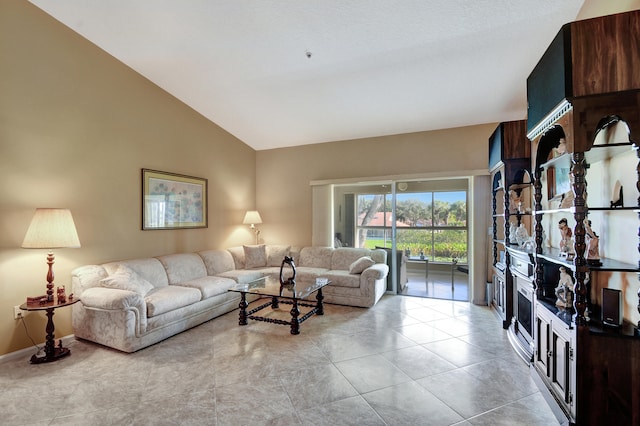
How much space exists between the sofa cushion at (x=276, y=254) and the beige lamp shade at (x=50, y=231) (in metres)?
3.13

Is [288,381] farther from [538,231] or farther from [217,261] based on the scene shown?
[217,261]

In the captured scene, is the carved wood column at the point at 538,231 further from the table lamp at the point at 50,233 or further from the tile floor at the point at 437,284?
the table lamp at the point at 50,233

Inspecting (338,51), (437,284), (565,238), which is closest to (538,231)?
(565,238)

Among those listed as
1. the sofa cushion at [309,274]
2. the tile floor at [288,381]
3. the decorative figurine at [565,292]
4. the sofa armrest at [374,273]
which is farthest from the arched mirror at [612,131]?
the sofa cushion at [309,274]

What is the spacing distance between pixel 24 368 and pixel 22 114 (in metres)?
2.46

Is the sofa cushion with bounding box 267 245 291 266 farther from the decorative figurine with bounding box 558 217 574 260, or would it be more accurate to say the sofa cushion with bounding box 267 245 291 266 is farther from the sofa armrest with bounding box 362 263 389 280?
the decorative figurine with bounding box 558 217 574 260

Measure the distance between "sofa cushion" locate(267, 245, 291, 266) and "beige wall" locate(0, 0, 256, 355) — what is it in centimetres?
155

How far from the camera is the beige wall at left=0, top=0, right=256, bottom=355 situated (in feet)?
9.36

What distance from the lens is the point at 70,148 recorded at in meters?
3.31

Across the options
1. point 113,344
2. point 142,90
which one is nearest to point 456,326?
point 113,344

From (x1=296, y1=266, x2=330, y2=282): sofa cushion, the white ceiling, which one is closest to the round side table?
(x1=296, y1=266, x2=330, y2=282): sofa cushion

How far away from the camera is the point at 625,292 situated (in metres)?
1.96

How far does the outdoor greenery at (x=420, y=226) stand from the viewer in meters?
5.82

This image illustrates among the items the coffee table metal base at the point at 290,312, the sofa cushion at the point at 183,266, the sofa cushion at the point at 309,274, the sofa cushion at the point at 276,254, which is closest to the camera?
the coffee table metal base at the point at 290,312
